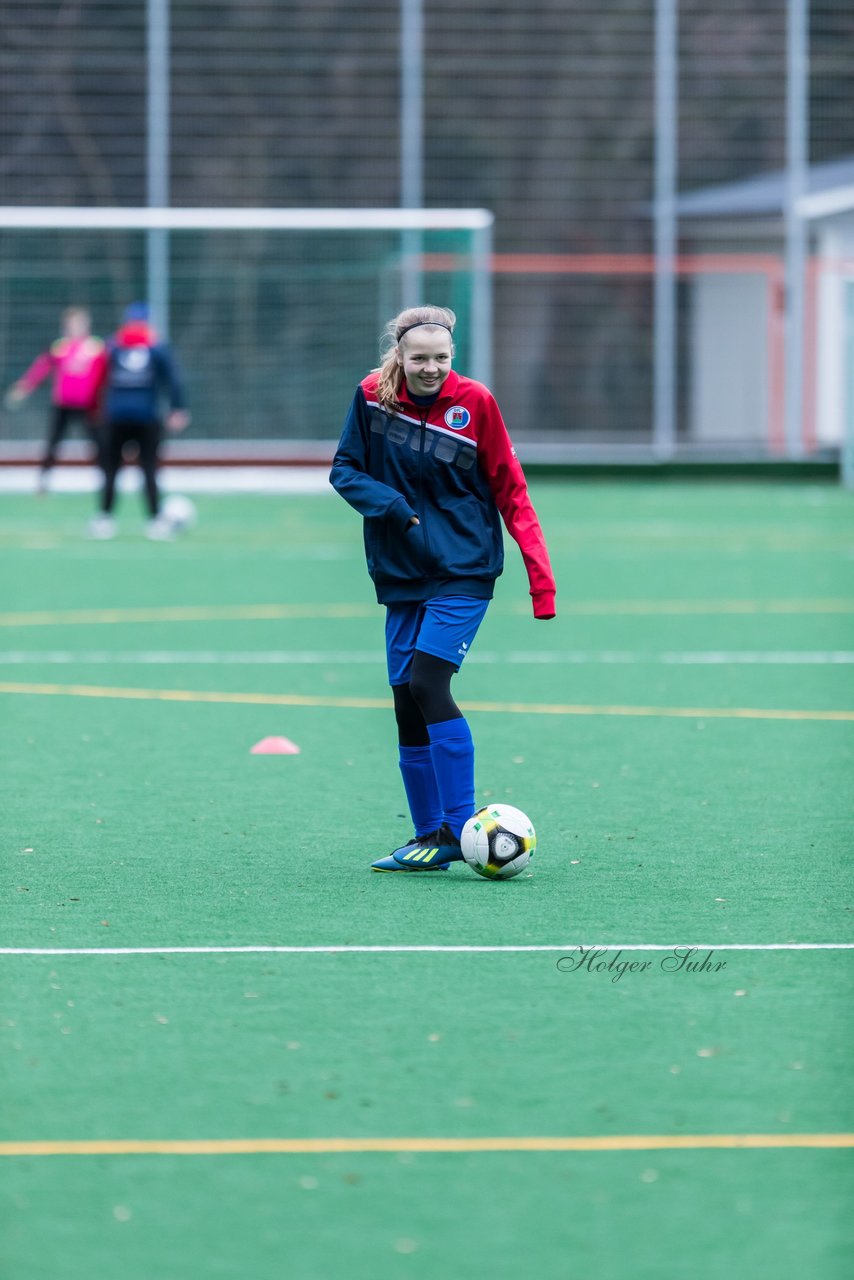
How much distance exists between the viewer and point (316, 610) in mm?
15688

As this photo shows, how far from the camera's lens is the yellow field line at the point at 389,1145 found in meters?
4.29

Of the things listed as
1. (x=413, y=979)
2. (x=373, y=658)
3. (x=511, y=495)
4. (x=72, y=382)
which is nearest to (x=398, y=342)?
(x=511, y=495)

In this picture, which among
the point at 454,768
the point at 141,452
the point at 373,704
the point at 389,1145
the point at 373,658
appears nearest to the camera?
the point at 389,1145

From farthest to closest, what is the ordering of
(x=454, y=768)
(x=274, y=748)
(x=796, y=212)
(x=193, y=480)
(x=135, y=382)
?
(x=796, y=212)
(x=193, y=480)
(x=135, y=382)
(x=274, y=748)
(x=454, y=768)

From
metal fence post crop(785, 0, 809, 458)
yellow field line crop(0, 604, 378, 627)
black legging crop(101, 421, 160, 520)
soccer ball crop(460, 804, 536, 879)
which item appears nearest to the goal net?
metal fence post crop(785, 0, 809, 458)

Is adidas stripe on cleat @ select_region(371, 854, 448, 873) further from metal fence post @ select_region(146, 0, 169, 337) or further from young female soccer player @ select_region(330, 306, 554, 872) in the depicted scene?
metal fence post @ select_region(146, 0, 169, 337)

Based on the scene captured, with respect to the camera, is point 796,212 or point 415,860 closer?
point 415,860

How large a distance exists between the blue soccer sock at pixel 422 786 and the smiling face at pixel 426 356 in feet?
3.61

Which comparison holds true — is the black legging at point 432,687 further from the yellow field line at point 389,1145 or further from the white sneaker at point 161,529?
the white sneaker at point 161,529

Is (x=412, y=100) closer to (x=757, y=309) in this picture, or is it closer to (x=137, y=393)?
(x=757, y=309)

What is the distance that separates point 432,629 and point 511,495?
1.50ft

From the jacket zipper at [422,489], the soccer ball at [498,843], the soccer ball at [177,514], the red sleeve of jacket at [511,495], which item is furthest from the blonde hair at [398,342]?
the soccer ball at [177,514]

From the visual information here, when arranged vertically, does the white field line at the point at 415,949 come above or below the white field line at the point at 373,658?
above

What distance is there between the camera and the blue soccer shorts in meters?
6.89
